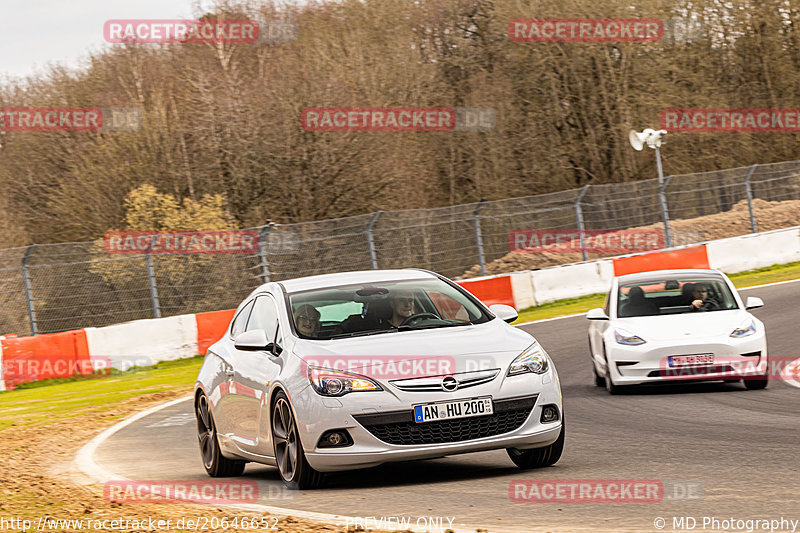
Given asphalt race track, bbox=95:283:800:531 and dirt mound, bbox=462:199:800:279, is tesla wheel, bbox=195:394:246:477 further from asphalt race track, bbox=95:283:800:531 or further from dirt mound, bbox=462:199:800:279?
dirt mound, bbox=462:199:800:279

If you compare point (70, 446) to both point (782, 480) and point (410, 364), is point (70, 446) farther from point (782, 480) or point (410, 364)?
point (782, 480)

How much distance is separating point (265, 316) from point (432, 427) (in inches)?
83.9

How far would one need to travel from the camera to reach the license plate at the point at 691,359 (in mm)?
12477

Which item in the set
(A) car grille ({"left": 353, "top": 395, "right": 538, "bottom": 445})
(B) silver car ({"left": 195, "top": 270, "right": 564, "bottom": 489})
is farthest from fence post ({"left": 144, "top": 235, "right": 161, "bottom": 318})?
(A) car grille ({"left": 353, "top": 395, "right": 538, "bottom": 445})

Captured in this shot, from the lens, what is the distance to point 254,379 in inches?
333

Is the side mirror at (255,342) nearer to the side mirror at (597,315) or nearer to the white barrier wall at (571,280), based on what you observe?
the side mirror at (597,315)

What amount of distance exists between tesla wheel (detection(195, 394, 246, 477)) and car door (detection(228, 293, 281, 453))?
59cm

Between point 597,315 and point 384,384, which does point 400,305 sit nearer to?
point 384,384

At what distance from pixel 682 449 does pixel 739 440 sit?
576 mm

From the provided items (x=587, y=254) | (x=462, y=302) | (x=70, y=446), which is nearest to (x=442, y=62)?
(x=587, y=254)

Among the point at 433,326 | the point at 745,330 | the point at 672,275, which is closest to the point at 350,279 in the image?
the point at 433,326

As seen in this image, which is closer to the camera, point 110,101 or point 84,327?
point 84,327

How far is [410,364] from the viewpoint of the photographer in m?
7.52

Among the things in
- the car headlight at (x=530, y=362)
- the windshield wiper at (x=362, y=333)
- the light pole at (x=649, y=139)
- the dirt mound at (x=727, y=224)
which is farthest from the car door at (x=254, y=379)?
the light pole at (x=649, y=139)
